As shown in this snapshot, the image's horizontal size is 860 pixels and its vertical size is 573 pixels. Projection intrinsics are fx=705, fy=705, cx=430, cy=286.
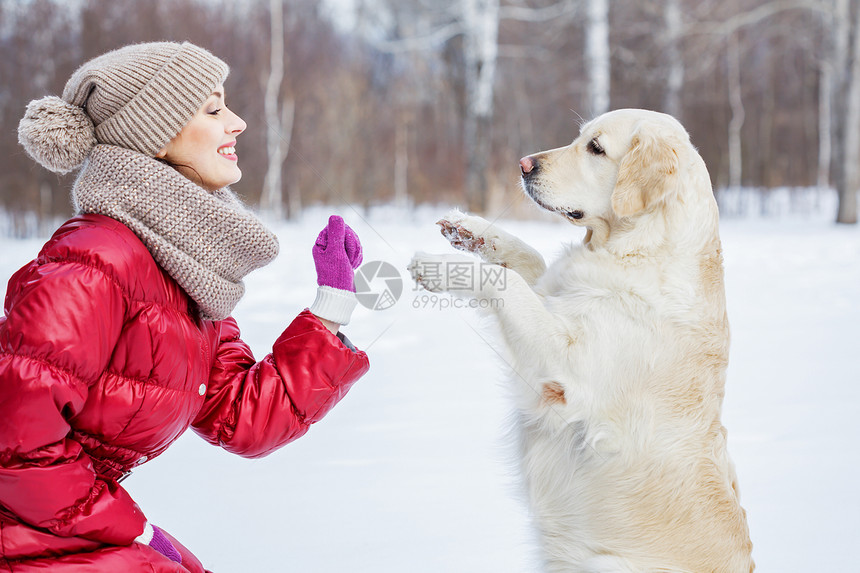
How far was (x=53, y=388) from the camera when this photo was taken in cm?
128

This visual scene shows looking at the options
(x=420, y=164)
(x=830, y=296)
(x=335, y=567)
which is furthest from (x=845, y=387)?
(x=420, y=164)

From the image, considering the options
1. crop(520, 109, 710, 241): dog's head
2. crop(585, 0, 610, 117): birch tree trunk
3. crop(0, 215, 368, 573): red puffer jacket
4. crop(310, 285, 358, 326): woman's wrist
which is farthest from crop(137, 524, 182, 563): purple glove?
crop(585, 0, 610, 117): birch tree trunk

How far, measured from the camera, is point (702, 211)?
2105mm

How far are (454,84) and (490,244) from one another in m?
11.2

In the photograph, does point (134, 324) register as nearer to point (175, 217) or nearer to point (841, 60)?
point (175, 217)

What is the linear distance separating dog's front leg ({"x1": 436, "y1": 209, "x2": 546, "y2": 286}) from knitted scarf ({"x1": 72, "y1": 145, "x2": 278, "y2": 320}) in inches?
33.0

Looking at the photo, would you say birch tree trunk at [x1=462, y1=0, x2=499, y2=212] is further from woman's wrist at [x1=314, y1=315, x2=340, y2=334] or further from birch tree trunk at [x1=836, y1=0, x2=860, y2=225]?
woman's wrist at [x1=314, y1=315, x2=340, y2=334]

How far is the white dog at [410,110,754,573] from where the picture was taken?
75.4 inches

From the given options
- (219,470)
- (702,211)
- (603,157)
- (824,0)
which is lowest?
(219,470)

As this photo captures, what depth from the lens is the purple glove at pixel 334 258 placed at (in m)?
1.81

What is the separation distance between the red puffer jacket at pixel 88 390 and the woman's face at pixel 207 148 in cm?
25

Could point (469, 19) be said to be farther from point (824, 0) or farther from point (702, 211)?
point (702, 211)

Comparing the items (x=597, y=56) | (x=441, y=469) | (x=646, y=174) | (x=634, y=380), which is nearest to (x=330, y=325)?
(x=634, y=380)

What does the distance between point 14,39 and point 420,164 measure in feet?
26.9
